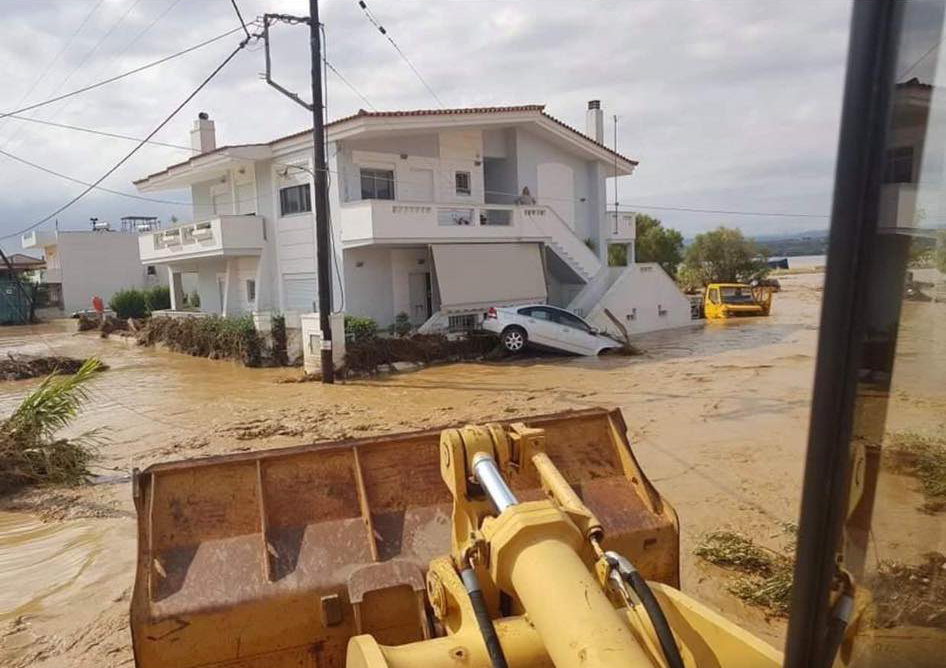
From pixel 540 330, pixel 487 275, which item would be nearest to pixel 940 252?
pixel 540 330

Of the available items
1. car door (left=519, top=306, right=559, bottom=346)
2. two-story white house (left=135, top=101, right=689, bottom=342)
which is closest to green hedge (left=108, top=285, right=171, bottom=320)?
two-story white house (left=135, top=101, right=689, bottom=342)

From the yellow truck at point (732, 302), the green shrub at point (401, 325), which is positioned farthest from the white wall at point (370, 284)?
the yellow truck at point (732, 302)

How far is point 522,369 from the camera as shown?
1720 centimetres

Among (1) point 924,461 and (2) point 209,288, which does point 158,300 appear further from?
(1) point 924,461

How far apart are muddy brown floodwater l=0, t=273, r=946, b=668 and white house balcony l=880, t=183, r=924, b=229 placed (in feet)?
0.38

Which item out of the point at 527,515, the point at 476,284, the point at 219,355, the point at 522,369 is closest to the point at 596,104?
the point at 476,284

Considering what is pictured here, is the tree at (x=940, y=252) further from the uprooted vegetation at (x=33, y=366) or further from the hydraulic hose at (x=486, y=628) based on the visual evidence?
the uprooted vegetation at (x=33, y=366)

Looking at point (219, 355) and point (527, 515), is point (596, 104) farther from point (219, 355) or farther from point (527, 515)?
point (527, 515)

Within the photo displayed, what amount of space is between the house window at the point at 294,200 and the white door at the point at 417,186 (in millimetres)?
2839

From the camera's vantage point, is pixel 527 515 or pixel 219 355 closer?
pixel 527 515

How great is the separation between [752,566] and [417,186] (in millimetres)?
17913

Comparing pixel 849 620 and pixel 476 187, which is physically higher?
pixel 476 187

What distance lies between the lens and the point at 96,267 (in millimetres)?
44750

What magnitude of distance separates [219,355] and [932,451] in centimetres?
2139
